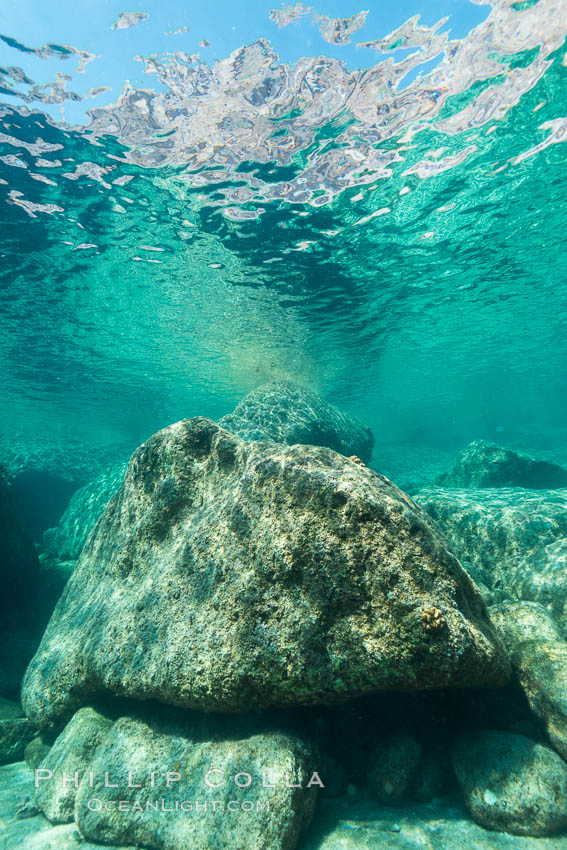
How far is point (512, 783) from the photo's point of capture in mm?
2436

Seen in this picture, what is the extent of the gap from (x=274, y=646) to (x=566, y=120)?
14103mm

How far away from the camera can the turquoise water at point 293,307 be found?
2.61 m

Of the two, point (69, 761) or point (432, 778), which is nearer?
point (432, 778)

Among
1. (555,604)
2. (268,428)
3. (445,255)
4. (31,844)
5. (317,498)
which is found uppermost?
(445,255)

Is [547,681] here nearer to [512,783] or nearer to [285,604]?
[512,783]

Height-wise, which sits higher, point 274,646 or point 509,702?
point 274,646

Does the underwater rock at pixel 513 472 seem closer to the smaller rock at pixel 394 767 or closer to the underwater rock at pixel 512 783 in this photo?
the underwater rock at pixel 512 783

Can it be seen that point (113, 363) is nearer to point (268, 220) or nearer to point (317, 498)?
point (268, 220)

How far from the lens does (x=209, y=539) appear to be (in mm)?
3250

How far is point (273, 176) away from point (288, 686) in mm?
11843

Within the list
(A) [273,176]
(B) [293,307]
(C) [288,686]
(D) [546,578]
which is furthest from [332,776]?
(B) [293,307]

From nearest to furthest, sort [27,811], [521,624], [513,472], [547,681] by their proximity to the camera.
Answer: [547,681], [27,811], [521,624], [513,472]

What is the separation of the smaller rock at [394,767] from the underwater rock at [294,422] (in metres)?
6.76

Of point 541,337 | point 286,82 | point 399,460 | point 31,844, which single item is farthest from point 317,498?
point 541,337
